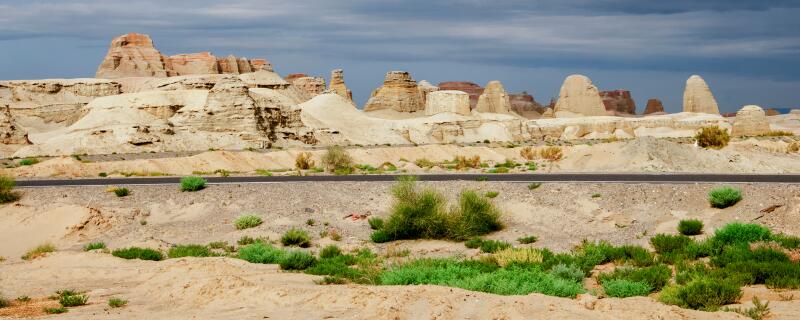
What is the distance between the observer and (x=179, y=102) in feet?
245

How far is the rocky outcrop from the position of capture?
63594mm

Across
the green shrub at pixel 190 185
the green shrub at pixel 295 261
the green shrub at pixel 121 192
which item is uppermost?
the green shrub at pixel 190 185

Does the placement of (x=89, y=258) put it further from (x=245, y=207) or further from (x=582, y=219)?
(x=582, y=219)

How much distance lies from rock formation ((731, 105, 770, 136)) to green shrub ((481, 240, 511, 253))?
65578 millimetres

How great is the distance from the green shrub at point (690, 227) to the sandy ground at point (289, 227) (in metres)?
0.49

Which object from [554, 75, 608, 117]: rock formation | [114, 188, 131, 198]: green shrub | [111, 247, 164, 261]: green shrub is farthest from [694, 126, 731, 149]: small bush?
[554, 75, 608, 117]: rock formation

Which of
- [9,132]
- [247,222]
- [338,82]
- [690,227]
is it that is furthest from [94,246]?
[338,82]

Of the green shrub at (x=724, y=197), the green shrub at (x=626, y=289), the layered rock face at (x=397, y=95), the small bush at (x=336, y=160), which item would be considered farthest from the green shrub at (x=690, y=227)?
the layered rock face at (x=397, y=95)

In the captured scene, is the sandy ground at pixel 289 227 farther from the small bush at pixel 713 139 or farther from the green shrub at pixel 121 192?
the small bush at pixel 713 139

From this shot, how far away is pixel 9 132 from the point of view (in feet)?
211

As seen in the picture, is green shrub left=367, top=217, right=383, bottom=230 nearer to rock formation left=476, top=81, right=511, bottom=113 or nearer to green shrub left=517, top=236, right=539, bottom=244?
green shrub left=517, top=236, right=539, bottom=244

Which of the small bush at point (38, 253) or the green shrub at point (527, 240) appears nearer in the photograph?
the green shrub at point (527, 240)

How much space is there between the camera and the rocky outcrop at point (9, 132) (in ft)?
209

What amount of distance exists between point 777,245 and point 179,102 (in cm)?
6811
